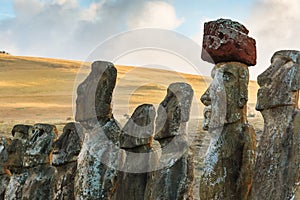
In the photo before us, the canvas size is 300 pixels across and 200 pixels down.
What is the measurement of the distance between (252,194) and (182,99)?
5.58 feet

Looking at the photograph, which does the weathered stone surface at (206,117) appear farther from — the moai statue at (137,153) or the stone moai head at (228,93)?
the moai statue at (137,153)

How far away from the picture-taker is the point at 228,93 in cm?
731

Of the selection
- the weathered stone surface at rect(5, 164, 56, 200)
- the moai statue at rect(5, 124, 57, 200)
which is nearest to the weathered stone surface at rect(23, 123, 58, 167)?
the moai statue at rect(5, 124, 57, 200)

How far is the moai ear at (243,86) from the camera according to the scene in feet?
23.9

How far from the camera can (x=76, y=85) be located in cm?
937

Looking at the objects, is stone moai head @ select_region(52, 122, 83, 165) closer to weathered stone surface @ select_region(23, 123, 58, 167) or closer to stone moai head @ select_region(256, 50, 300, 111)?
weathered stone surface @ select_region(23, 123, 58, 167)

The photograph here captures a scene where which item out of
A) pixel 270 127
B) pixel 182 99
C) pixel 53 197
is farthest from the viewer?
pixel 53 197

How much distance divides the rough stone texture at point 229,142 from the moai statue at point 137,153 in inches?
41.5

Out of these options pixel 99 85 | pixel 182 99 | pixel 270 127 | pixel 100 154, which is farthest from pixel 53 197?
pixel 270 127

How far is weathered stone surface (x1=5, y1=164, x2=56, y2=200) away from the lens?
947 cm

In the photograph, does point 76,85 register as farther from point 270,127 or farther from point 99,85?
point 270,127

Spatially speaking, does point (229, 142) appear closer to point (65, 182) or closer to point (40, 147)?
point (65, 182)

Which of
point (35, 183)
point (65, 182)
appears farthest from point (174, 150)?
point (35, 183)

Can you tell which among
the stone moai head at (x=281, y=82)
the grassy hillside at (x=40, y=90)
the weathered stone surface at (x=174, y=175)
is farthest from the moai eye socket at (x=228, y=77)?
the grassy hillside at (x=40, y=90)
